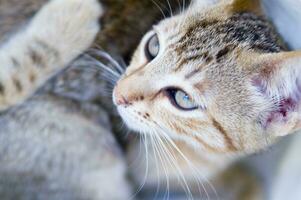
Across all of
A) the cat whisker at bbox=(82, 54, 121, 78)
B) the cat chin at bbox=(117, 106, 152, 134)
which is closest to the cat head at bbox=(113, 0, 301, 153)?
the cat chin at bbox=(117, 106, 152, 134)

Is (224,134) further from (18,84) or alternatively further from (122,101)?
(18,84)

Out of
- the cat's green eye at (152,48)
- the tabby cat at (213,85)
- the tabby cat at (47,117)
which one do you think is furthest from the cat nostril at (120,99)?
the tabby cat at (47,117)

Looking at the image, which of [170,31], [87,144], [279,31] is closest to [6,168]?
[87,144]

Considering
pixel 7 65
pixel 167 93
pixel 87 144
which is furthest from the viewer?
pixel 87 144

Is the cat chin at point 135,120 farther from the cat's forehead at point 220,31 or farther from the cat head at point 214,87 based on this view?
the cat's forehead at point 220,31

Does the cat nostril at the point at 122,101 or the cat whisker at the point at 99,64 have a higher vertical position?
the cat nostril at the point at 122,101

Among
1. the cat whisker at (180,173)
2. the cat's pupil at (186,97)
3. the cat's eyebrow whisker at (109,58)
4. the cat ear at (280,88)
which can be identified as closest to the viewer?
the cat ear at (280,88)

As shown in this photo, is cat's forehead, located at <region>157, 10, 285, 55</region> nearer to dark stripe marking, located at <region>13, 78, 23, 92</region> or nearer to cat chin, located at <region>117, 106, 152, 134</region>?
cat chin, located at <region>117, 106, 152, 134</region>

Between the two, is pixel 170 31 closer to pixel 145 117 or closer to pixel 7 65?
pixel 145 117
